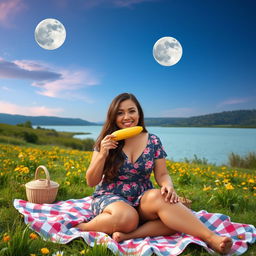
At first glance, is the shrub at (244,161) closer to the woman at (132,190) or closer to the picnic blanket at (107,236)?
the picnic blanket at (107,236)

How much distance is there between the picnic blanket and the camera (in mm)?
2739

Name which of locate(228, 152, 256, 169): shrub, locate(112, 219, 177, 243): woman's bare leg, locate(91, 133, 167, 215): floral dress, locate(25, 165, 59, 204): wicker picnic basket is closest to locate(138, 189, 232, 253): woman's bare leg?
locate(112, 219, 177, 243): woman's bare leg

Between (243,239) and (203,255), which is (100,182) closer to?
(203,255)

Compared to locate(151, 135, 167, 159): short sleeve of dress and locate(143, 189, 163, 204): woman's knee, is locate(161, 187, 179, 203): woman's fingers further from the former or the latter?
locate(151, 135, 167, 159): short sleeve of dress

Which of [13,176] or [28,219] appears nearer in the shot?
[28,219]

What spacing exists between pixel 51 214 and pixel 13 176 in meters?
1.52

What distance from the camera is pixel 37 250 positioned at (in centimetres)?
249

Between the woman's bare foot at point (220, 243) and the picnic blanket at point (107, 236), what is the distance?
6 centimetres

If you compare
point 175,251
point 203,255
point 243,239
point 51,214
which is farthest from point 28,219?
point 243,239

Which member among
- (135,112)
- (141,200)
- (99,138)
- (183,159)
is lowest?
(183,159)

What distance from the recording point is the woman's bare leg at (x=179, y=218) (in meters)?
2.76

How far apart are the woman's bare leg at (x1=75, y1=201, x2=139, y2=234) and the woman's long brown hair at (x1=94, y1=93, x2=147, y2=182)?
409 millimetres

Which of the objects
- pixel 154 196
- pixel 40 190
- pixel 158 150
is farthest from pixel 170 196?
pixel 40 190

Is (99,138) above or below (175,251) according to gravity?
above
